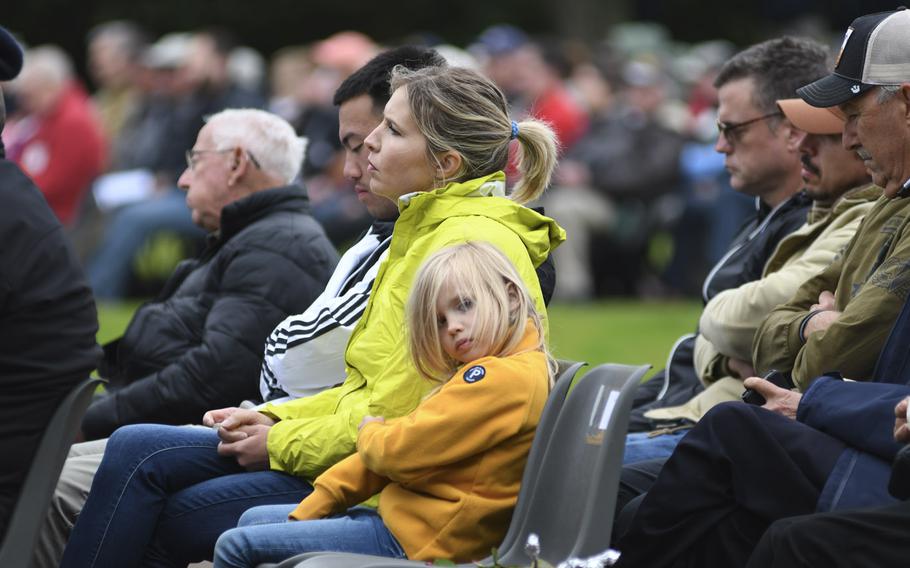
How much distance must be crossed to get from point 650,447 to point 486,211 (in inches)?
45.3

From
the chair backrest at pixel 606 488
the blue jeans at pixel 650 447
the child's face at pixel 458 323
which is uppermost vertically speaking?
the child's face at pixel 458 323

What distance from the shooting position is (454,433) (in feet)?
12.9

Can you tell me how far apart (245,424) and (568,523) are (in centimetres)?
125

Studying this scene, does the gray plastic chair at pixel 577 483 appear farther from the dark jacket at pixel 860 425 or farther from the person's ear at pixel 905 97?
the person's ear at pixel 905 97

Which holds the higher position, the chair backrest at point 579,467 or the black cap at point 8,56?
the black cap at point 8,56

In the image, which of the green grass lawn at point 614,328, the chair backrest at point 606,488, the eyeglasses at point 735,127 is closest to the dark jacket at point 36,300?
the chair backrest at point 606,488

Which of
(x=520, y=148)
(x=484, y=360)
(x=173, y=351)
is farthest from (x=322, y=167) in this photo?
(x=484, y=360)

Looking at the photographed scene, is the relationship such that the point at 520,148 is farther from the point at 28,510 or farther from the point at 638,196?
the point at 638,196

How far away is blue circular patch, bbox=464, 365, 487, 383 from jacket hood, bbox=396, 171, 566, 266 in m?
0.60

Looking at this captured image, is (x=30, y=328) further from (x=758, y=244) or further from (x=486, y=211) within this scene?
(x=758, y=244)

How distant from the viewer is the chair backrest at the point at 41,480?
4520 millimetres

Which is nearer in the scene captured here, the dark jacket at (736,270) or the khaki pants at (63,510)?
the khaki pants at (63,510)

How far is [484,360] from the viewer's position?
3.99m

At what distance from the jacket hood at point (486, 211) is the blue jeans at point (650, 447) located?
34.7 inches
